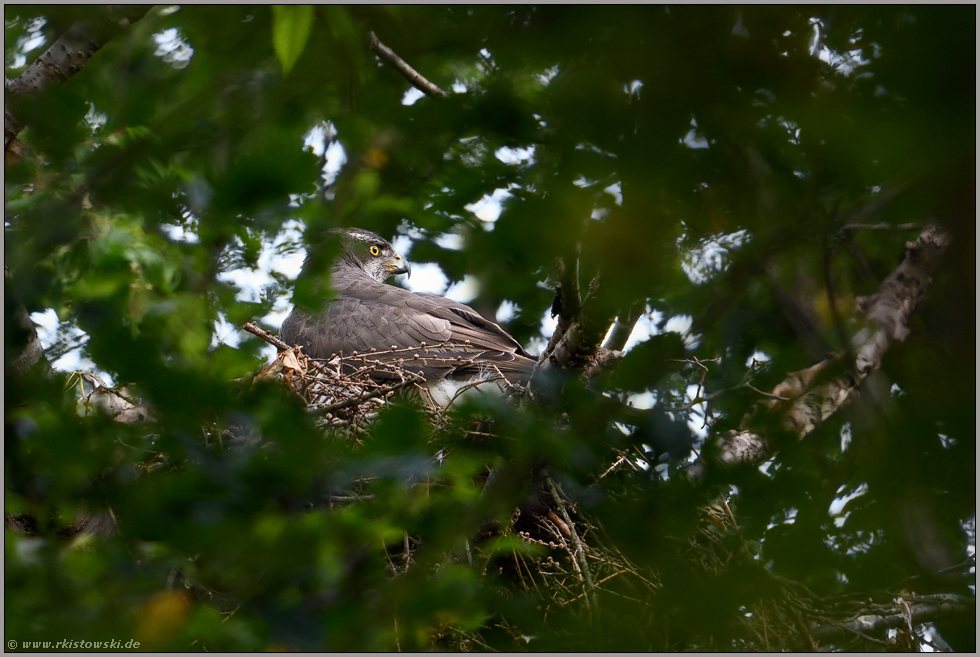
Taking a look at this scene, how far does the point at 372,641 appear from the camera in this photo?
1521 millimetres

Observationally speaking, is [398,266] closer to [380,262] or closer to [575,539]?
[380,262]

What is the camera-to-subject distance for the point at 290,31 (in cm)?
132

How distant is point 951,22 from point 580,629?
1538 mm

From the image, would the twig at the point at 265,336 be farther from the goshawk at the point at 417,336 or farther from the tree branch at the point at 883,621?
the tree branch at the point at 883,621

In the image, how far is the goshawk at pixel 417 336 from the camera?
19.1ft

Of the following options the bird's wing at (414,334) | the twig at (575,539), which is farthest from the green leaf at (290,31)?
the bird's wing at (414,334)

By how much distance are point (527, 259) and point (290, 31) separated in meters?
0.63

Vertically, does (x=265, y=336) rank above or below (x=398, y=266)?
above

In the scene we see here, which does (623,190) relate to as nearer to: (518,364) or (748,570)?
(748,570)

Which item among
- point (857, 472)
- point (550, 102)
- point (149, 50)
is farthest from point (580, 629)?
point (149, 50)

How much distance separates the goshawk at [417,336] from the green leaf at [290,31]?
3.93 m

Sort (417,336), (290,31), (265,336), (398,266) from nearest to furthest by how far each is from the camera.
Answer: (290,31) < (265,336) < (417,336) < (398,266)

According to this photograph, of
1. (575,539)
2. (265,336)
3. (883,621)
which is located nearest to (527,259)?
(575,539)

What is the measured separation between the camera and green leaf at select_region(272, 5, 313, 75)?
1.32 meters
